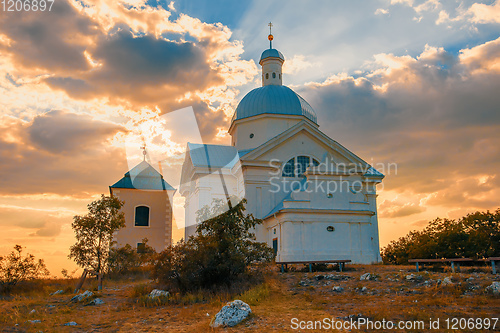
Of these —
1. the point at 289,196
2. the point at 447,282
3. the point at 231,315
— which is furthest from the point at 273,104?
the point at 231,315

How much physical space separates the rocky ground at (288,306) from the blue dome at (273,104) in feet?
62.8

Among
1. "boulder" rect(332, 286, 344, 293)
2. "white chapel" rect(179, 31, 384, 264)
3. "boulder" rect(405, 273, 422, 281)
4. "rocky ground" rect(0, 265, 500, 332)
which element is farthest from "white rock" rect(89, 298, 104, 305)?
"white chapel" rect(179, 31, 384, 264)

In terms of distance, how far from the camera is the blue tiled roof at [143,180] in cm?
3681

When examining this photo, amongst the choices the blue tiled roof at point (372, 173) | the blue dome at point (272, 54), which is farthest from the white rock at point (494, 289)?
the blue dome at point (272, 54)

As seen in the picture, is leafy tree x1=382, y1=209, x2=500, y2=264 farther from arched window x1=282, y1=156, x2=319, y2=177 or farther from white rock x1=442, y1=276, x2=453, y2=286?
white rock x1=442, y1=276, x2=453, y2=286

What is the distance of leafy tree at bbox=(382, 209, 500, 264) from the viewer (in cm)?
3066

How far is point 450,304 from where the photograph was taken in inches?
452

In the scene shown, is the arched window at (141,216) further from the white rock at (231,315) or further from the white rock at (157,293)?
the white rock at (231,315)

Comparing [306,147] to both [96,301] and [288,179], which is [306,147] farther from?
[96,301]

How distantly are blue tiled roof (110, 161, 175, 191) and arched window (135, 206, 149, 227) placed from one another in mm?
1828

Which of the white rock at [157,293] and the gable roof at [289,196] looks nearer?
the white rock at [157,293]

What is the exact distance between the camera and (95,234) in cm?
2059

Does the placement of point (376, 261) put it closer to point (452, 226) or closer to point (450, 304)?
point (452, 226)

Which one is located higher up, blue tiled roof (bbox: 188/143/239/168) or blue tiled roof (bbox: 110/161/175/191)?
blue tiled roof (bbox: 188/143/239/168)
